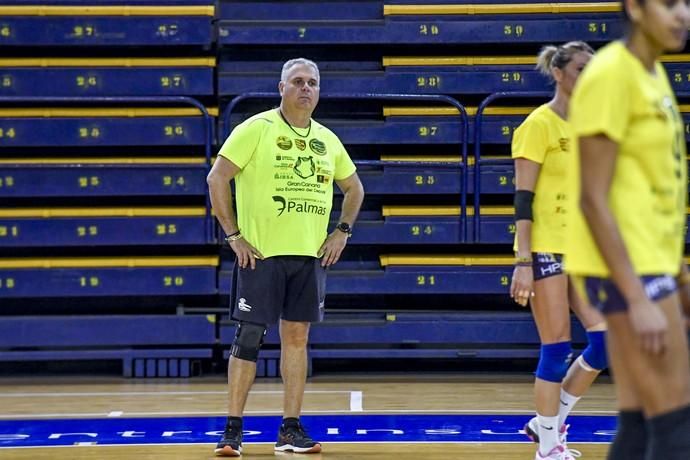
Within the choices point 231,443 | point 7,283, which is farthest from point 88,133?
point 231,443

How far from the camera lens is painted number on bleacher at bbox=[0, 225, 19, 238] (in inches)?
338

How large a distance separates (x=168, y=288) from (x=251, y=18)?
2.32m

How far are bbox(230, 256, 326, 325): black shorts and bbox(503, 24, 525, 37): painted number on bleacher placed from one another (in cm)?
390

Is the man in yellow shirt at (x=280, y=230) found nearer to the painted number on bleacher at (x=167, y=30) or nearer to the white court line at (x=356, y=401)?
the white court line at (x=356, y=401)

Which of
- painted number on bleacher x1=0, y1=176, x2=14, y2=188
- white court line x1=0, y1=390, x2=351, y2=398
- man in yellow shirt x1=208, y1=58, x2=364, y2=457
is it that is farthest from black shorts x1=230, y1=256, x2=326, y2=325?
painted number on bleacher x1=0, y1=176, x2=14, y2=188

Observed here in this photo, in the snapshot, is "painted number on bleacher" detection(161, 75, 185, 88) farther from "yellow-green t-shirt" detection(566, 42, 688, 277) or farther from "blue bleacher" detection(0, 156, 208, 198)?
"yellow-green t-shirt" detection(566, 42, 688, 277)

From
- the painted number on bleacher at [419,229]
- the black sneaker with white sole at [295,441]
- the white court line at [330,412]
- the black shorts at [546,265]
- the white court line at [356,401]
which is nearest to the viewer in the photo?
the black shorts at [546,265]

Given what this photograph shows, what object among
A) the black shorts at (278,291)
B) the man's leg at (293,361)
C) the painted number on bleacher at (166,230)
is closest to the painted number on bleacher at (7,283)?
the painted number on bleacher at (166,230)

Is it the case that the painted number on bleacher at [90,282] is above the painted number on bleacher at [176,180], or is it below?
below

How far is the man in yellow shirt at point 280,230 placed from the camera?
5.49 m

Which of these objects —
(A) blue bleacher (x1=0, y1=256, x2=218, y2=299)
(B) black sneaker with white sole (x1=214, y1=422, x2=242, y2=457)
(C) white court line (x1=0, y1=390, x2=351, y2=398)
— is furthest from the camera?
(A) blue bleacher (x1=0, y1=256, x2=218, y2=299)

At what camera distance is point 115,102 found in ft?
28.8

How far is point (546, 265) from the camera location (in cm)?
475

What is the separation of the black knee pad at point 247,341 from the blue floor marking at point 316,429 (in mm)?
593
